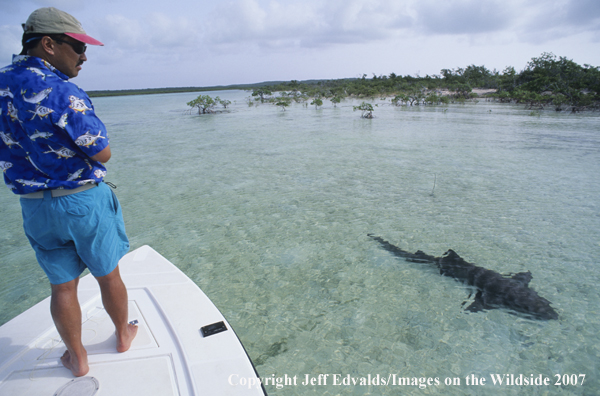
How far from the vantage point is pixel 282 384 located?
241 cm

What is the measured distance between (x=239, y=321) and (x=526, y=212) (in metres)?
5.22

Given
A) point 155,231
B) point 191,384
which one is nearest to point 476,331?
point 191,384

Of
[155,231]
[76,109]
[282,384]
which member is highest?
[76,109]

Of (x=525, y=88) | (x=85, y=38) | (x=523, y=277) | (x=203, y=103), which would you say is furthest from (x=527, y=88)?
(x=85, y=38)

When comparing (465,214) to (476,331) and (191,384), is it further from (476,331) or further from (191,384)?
(191,384)

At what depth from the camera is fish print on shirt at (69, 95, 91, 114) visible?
60.9 inches

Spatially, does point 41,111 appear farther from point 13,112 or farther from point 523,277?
Answer: point 523,277

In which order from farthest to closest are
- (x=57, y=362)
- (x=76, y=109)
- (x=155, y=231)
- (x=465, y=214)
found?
(x=465, y=214) < (x=155, y=231) < (x=57, y=362) < (x=76, y=109)

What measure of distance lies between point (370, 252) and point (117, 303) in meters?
3.09

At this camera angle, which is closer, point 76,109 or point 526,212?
point 76,109

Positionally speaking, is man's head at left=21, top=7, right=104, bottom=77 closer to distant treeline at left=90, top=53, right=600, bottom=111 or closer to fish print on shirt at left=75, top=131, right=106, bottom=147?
fish print on shirt at left=75, top=131, right=106, bottom=147

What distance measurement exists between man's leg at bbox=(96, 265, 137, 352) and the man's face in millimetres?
1146

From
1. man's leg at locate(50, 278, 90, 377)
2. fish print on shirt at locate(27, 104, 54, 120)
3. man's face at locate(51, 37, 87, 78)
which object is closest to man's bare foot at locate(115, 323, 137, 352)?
man's leg at locate(50, 278, 90, 377)

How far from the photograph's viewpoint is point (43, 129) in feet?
4.99
